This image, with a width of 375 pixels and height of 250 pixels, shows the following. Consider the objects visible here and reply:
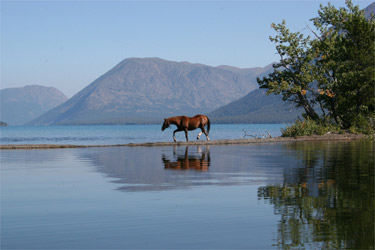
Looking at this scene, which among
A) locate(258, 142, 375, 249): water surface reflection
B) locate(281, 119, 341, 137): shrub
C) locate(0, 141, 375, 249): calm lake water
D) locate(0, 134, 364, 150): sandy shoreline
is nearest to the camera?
locate(258, 142, 375, 249): water surface reflection

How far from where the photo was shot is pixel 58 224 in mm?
11055

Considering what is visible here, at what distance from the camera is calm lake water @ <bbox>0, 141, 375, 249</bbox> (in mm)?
9508

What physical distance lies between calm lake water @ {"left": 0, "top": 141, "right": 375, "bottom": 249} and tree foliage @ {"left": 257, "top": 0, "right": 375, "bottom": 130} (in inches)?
1081

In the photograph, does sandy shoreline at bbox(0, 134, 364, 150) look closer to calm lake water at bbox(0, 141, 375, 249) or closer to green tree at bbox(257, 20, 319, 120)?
green tree at bbox(257, 20, 319, 120)

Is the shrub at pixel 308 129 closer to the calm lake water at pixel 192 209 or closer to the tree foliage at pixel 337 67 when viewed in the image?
the tree foliage at pixel 337 67

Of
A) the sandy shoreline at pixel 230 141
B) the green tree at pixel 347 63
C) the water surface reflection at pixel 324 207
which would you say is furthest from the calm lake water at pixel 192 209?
the green tree at pixel 347 63

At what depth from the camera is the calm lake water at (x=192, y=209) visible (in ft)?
31.2

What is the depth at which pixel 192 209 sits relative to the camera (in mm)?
12617

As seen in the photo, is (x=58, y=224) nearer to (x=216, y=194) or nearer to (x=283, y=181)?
(x=216, y=194)

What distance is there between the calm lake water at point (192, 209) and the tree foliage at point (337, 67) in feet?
90.1

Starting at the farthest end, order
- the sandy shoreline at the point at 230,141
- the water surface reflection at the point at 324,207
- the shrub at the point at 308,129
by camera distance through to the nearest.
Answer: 1. the shrub at the point at 308,129
2. the sandy shoreline at the point at 230,141
3. the water surface reflection at the point at 324,207

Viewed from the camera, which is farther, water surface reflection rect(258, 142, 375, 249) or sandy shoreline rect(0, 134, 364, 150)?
sandy shoreline rect(0, 134, 364, 150)

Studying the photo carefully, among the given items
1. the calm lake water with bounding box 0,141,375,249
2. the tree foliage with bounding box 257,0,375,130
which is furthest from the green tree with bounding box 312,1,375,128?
the calm lake water with bounding box 0,141,375,249

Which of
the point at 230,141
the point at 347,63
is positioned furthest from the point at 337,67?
the point at 230,141
